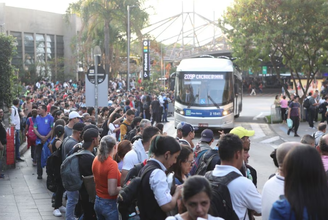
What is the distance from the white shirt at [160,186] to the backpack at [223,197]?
0.42 m

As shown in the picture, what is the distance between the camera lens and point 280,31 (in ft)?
88.2

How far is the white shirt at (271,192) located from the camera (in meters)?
3.90

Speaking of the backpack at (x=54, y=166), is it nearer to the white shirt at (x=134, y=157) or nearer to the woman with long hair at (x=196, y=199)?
the white shirt at (x=134, y=157)

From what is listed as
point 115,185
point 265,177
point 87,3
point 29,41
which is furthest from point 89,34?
point 115,185

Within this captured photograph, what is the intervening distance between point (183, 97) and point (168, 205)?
1811 centimetres

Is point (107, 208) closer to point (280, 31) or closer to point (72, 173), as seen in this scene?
point (72, 173)

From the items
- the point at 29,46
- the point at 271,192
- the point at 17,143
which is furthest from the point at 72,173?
the point at 29,46

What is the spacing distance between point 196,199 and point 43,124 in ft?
33.2

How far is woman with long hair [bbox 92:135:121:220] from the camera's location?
5.99 metres

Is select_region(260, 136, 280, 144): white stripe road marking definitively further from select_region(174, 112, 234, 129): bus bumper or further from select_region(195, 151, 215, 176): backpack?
select_region(195, 151, 215, 176): backpack

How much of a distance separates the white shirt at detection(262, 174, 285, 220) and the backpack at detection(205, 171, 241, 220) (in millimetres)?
358

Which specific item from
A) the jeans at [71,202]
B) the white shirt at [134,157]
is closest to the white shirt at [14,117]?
the jeans at [71,202]

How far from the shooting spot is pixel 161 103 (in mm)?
29609

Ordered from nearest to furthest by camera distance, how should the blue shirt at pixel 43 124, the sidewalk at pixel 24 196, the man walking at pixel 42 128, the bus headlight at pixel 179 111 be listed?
the sidewalk at pixel 24 196, the man walking at pixel 42 128, the blue shirt at pixel 43 124, the bus headlight at pixel 179 111
